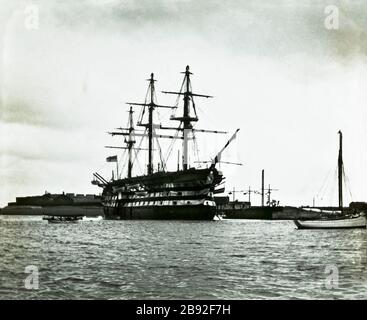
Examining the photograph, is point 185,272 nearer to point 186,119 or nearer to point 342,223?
point 342,223

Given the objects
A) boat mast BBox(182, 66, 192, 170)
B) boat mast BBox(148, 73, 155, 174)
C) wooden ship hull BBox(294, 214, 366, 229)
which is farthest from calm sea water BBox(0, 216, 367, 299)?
boat mast BBox(148, 73, 155, 174)

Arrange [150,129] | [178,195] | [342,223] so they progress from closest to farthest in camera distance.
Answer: [342,223] < [178,195] < [150,129]

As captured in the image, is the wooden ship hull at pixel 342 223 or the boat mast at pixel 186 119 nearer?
the wooden ship hull at pixel 342 223

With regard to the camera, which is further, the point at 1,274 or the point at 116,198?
the point at 116,198

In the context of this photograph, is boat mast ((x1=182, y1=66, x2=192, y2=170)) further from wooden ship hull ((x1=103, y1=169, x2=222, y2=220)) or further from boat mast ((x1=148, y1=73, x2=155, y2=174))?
boat mast ((x1=148, y1=73, x2=155, y2=174))

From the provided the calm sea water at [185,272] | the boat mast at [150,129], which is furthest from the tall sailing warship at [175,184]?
the calm sea water at [185,272]

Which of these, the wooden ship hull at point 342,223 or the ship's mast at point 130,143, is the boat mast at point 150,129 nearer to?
the ship's mast at point 130,143

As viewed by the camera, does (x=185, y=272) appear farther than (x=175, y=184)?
No

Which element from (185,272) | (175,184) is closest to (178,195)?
(175,184)
